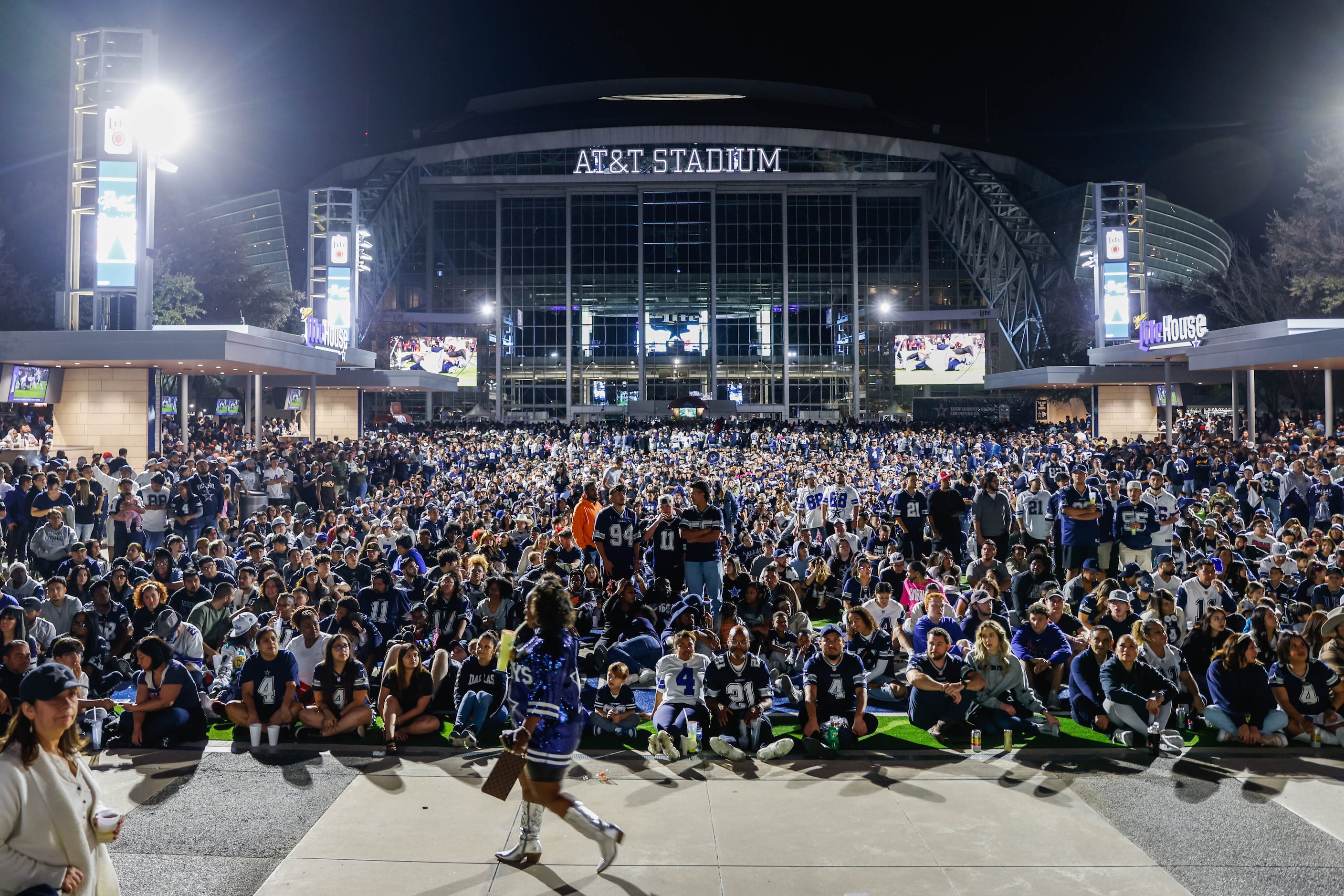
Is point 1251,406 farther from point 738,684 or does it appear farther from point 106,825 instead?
point 106,825

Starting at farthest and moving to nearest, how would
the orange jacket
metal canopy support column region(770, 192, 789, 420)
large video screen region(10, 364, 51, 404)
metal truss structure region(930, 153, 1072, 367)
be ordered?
metal canopy support column region(770, 192, 789, 420) < metal truss structure region(930, 153, 1072, 367) < large video screen region(10, 364, 51, 404) < the orange jacket

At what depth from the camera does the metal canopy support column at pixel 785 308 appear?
7425cm

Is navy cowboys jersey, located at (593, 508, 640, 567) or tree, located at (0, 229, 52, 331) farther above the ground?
tree, located at (0, 229, 52, 331)

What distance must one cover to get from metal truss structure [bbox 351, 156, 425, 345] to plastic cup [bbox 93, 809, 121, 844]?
2483 inches

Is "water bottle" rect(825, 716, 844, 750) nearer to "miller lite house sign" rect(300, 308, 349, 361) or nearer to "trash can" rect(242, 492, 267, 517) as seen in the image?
"trash can" rect(242, 492, 267, 517)

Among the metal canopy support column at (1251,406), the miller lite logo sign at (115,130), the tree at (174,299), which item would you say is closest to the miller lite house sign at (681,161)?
the tree at (174,299)

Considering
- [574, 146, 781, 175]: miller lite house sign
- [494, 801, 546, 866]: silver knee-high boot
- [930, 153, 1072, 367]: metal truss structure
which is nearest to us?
[494, 801, 546, 866]: silver knee-high boot

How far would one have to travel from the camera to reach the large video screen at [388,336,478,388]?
65.3 m

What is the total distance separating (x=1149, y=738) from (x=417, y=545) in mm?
10543

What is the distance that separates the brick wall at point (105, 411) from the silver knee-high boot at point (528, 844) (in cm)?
2258

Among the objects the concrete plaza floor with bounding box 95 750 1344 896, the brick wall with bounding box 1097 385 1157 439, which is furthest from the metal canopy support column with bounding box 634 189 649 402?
the concrete plaza floor with bounding box 95 750 1344 896

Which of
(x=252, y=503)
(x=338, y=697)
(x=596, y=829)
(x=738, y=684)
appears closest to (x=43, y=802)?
(x=596, y=829)

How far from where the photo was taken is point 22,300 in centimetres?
A: 4116

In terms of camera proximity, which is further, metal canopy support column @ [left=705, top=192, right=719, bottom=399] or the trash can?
metal canopy support column @ [left=705, top=192, right=719, bottom=399]
